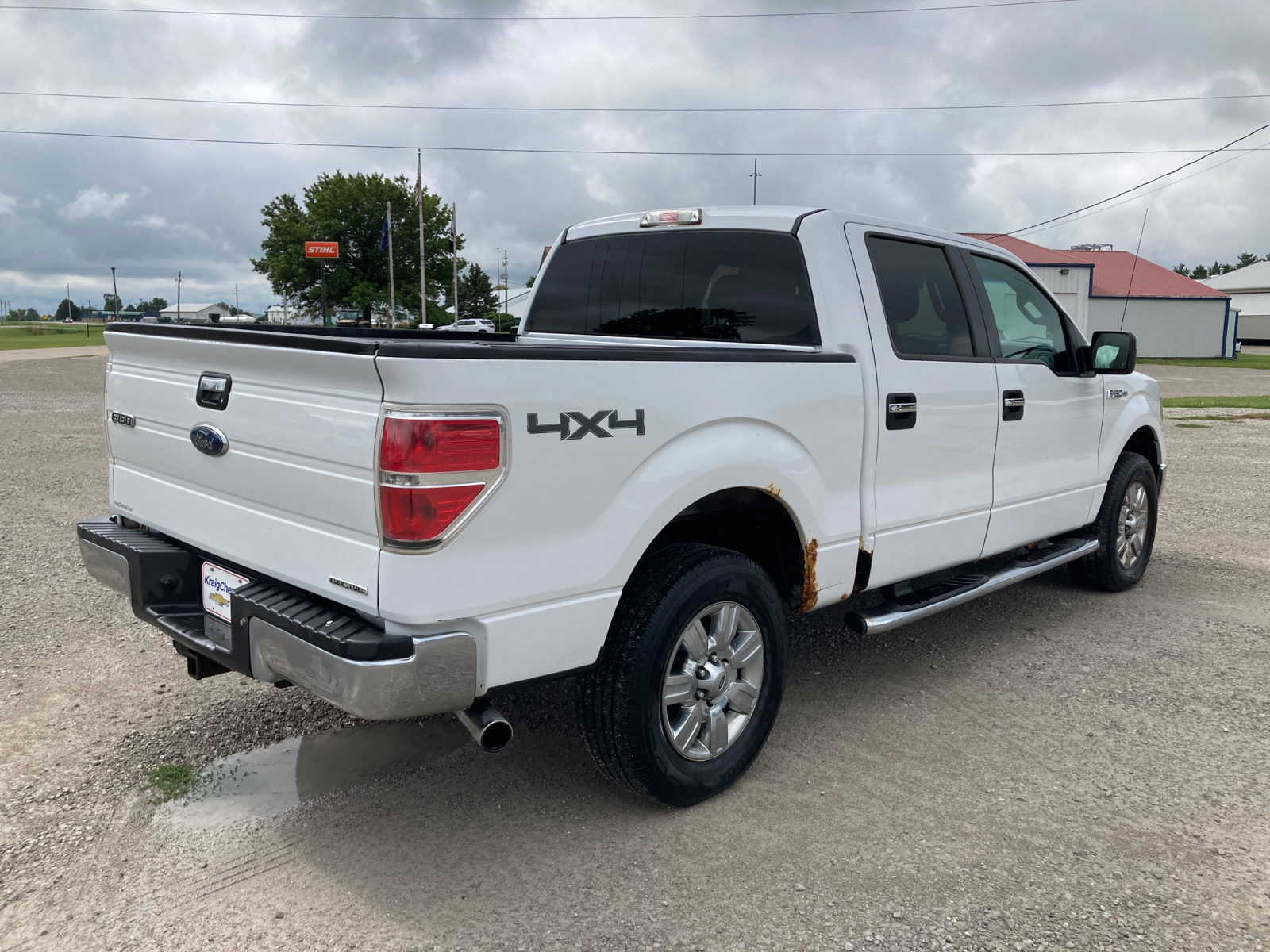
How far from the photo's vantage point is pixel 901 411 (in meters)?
3.66

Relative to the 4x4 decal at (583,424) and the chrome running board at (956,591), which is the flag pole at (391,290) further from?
the 4x4 decal at (583,424)

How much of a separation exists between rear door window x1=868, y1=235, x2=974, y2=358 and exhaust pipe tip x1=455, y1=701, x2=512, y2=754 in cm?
213

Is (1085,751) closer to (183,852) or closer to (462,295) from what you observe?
(183,852)

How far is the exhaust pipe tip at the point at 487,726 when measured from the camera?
2.54 meters

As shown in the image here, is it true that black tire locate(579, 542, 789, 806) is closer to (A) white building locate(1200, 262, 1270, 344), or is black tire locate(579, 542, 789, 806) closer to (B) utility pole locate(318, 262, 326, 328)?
(B) utility pole locate(318, 262, 326, 328)

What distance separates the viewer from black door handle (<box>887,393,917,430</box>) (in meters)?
3.62

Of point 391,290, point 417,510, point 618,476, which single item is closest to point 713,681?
point 618,476

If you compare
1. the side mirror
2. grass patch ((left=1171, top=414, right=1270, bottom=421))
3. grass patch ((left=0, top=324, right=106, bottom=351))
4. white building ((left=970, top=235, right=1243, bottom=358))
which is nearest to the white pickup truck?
the side mirror

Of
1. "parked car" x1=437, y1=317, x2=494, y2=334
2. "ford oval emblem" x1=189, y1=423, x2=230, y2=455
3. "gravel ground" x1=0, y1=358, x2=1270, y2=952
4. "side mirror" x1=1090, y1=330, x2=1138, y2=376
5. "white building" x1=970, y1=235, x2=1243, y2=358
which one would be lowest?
"gravel ground" x1=0, y1=358, x2=1270, y2=952

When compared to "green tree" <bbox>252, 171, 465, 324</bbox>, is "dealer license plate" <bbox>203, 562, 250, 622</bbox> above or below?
below

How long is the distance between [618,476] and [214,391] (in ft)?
4.06

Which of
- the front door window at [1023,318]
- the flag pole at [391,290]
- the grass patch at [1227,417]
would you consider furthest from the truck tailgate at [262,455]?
the flag pole at [391,290]

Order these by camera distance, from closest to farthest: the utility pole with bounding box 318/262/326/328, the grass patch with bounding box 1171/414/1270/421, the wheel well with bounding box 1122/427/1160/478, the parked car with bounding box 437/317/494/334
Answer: the parked car with bounding box 437/317/494/334 < the wheel well with bounding box 1122/427/1160/478 < the grass patch with bounding box 1171/414/1270/421 < the utility pole with bounding box 318/262/326/328

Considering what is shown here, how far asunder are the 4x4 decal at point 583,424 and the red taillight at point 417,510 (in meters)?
0.27
